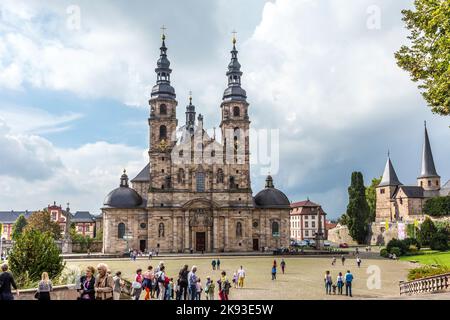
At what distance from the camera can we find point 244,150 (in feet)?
232

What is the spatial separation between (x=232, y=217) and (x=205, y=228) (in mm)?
4497

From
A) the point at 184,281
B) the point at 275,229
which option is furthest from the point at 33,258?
the point at 275,229

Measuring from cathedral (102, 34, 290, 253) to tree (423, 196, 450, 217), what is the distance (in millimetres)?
33816

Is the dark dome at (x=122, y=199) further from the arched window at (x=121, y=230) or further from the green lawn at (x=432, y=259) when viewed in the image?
the green lawn at (x=432, y=259)

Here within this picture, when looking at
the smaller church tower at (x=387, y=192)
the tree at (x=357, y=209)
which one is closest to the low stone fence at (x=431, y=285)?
the tree at (x=357, y=209)

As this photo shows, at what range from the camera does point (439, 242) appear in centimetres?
6119

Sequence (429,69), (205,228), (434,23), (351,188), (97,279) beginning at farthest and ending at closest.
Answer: (351,188) → (205,228) → (429,69) → (434,23) → (97,279)

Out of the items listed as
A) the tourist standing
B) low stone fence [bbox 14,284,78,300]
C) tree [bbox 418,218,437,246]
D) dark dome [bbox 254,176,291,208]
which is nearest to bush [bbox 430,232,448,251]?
tree [bbox 418,218,437,246]

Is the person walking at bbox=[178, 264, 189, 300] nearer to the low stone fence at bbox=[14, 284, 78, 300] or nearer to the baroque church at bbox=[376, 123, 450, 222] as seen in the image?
the low stone fence at bbox=[14, 284, 78, 300]

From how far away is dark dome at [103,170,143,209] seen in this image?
2623 inches

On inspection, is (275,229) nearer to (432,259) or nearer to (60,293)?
(432,259)

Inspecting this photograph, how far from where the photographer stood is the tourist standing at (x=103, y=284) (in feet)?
34.0
